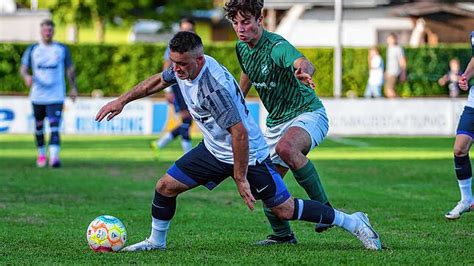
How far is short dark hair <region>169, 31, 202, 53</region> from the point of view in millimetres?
8031

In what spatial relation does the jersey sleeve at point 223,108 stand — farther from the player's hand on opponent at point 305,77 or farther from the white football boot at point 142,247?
the white football boot at point 142,247

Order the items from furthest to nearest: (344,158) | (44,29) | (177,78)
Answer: (344,158) → (44,29) → (177,78)

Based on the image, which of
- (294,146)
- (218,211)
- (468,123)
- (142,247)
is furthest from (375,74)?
(142,247)

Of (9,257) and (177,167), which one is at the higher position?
(177,167)

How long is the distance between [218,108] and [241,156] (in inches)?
14.9

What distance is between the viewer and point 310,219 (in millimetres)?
8695

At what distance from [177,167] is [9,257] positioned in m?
1.43

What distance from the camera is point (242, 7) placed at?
8.89m

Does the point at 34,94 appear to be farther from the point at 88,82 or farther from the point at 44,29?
the point at 88,82

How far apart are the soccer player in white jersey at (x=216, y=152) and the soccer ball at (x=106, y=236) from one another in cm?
15

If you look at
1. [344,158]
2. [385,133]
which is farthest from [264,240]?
[385,133]

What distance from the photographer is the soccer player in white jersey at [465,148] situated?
37.4ft

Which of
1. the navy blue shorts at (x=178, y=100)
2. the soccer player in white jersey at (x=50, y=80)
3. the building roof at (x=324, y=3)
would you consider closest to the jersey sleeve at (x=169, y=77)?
the soccer player in white jersey at (x=50, y=80)

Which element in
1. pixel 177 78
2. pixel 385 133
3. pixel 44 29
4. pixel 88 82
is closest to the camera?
pixel 177 78
